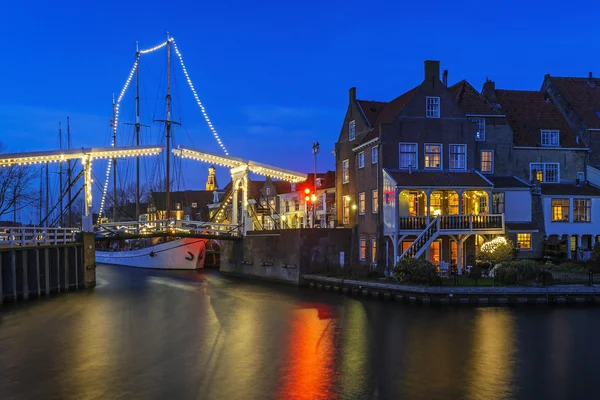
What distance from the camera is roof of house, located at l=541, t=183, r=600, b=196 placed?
4210 cm

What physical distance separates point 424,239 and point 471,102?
500 inches

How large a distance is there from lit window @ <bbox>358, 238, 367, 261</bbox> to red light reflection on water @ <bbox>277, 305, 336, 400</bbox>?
1383cm

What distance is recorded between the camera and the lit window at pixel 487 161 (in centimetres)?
4325

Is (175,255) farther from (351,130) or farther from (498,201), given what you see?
(498,201)

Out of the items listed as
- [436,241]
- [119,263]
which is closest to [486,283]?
[436,241]

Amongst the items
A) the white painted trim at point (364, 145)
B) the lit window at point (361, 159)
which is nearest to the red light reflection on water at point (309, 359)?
the white painted trim at point (364, 145)

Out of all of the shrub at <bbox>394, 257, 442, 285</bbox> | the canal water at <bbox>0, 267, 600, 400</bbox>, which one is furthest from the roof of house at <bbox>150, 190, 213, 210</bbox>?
the shrub at <bbox>394, 257, 442, 285</bbox>

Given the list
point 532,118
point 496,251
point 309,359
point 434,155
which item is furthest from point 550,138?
point 309,359

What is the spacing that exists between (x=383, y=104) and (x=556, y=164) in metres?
13.6

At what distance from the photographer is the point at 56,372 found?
1806 centimetres

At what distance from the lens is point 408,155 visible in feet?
133

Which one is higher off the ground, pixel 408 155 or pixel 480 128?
pixel 480 128

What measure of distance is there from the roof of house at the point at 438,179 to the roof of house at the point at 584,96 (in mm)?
13705

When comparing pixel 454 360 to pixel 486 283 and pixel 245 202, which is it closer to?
pixel 486 283
